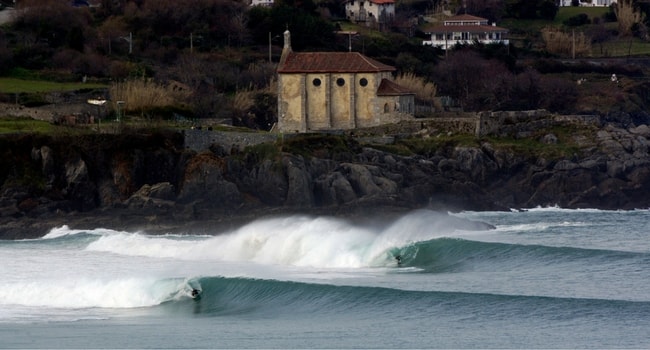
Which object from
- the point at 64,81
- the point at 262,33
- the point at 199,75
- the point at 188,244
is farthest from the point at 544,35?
A: the point at 188,244

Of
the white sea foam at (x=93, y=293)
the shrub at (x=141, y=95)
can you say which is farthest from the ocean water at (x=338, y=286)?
the shrub at (x=141, y=95)

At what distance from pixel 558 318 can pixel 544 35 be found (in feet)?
234

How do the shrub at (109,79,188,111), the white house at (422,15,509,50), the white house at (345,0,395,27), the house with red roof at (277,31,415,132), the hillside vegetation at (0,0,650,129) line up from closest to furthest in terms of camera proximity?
the shrub at (109,79,188,111) < the house with red roof at (277,31,415,132) < the hillside vegetation at (0,0,650,129) < the white house at (422,15,509,50) < the white house at (345,0,395,27)

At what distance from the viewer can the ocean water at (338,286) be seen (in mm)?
36906

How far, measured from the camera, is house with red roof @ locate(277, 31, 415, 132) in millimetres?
71000

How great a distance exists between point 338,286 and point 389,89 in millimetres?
28720

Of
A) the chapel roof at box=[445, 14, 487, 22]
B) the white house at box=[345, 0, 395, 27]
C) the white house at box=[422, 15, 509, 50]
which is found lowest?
the white house at box=[422, 15, 509, 50]

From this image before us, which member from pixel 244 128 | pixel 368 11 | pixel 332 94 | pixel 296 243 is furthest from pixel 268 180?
pixel 368 11

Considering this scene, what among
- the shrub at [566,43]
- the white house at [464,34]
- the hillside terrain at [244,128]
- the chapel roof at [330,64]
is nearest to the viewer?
the hillside terrain at [244,128]

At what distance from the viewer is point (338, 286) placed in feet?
141

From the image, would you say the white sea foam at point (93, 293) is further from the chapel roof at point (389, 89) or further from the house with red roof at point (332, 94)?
the chapel roof at point (389, 89)

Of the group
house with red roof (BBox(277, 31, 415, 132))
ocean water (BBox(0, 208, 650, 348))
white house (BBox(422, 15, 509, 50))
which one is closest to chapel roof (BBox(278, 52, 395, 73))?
house with red roof (BBox(277, 31, 415, 132))

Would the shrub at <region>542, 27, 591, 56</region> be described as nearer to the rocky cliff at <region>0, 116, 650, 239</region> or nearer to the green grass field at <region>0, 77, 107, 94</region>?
the green grass field at <region>0, 77, 107, 94</region>

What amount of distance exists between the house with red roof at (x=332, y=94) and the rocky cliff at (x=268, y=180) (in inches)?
244
